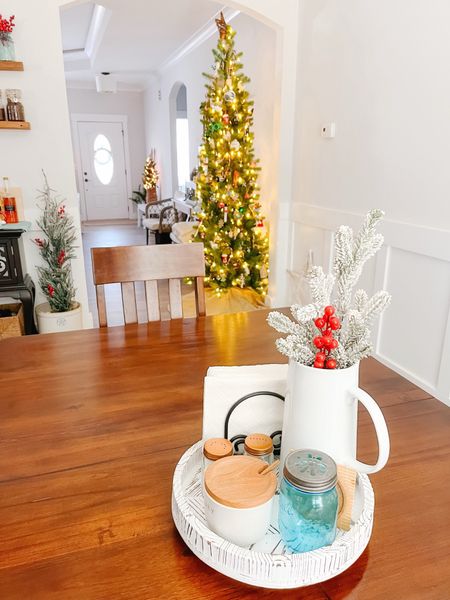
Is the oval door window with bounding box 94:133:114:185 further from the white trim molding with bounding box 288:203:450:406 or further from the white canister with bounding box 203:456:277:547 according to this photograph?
the white canister with bounding box 203:456:277:547

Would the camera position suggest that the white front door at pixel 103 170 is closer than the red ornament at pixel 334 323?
No

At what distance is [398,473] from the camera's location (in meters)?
0.78

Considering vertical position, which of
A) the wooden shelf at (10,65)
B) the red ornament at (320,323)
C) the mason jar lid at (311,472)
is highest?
the wooden shelf at (10,65)

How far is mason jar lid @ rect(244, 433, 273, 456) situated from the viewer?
2.24 ft

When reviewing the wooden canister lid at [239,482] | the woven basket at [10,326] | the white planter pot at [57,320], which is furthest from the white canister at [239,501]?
the white planter pot at [57,320]

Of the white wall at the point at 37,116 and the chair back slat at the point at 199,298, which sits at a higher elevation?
the white wall at the point at 37,116

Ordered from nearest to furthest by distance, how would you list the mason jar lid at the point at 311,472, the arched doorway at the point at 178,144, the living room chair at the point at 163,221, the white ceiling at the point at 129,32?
the mason jar lid at the point at 311,472
the white ceiling at the point at 129,32
the living room chair at the point at 163,221
the arched doorway at the point at 178,144

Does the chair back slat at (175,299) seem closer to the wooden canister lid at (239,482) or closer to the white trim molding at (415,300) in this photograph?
the wooden canister lid at (239,482)

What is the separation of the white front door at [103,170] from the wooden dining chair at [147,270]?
9.01 meters

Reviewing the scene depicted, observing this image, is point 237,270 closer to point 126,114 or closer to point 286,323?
point 286,323

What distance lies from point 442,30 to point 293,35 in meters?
1.47

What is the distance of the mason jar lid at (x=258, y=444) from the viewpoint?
684 millimetres

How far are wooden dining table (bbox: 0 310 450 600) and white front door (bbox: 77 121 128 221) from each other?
9.30 meters

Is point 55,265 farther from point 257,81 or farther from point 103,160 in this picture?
point 103,160
